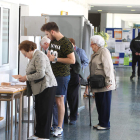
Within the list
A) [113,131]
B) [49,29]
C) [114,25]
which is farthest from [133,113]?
[114,25]

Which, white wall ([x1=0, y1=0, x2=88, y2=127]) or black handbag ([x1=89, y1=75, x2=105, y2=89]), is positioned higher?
white wall ([x1=0, y1=0, x2=88, y2=127])

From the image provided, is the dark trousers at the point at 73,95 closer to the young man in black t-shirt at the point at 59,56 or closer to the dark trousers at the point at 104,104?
the dark trousers at the point at 104,104

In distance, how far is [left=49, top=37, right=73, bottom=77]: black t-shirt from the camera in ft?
13.7

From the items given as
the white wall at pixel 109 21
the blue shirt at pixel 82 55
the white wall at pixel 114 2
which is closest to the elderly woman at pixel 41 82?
the blue shirt at pixel 82 55

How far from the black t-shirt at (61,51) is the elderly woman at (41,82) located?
0.34 metres

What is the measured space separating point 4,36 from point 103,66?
1.99 metres

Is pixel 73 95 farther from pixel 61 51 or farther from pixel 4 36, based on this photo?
pixel 4 36

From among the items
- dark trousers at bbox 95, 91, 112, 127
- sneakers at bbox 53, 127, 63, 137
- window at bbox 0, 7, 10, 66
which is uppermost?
window at bbox 0, 7, 10, 66

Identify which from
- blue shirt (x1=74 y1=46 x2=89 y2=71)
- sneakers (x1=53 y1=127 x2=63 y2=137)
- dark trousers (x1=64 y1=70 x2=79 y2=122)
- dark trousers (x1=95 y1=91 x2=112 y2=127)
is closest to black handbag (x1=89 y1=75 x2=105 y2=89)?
dark trousers (x1=95 y1=91 x2=112 y2=127)

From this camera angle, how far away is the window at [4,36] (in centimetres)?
538

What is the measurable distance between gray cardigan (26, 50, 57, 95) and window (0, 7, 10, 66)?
1664 mm

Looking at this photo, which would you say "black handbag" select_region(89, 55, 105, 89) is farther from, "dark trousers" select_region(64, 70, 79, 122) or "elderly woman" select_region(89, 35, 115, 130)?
"dark trousers" select_region(64, 70, 79, 122)

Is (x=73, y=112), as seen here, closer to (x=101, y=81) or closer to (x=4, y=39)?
(x=101, y=81)

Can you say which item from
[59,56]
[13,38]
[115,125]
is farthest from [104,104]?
[13,38]
